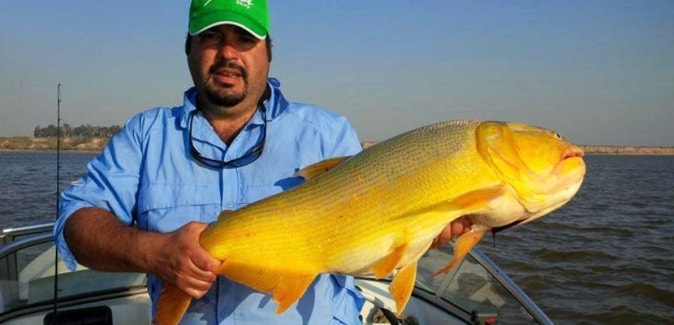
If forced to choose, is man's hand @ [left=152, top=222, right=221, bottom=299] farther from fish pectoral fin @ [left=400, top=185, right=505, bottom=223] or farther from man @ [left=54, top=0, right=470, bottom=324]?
fish pectoral fin @ [left=400, top=185, right=505, bottom=223]

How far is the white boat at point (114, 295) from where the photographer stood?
13.9 feet

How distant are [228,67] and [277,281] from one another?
115 cm

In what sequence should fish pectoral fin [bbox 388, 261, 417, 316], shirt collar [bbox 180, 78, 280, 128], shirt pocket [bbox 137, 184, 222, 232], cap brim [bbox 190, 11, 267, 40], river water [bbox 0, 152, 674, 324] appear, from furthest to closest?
river water [bbox 0, 152, 674, 324] < shirt collar [bbox 180, 78, 280, 128] < cap brim [bbox 190, 11, 267, 40] < shirt pocket [bbox 137, 184, 222, 232] < fish pectoral fin [bbox 388, 261, 417, 316]

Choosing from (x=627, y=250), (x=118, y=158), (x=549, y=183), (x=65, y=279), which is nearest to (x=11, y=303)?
(x=65, y=279)

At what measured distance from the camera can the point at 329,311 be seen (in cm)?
278

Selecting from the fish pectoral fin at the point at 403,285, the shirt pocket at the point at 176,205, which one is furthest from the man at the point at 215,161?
the fish pectoral fin at the point at 403,285

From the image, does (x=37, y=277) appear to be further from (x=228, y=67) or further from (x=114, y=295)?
(x=228, y=67)

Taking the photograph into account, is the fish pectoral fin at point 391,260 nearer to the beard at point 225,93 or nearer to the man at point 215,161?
the man at point 215,161

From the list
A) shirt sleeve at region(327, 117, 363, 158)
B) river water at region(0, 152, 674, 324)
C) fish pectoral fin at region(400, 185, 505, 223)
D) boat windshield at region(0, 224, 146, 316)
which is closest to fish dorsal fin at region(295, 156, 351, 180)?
shirt sleeve at region(327, 117, 363, 158)

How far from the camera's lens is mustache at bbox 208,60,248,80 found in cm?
290

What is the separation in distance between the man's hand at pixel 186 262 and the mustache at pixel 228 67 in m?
0.93

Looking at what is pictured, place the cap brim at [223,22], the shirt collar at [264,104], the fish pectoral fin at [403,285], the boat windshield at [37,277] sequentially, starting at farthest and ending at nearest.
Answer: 1. the boat windshield at [37,277]
2. the shirt collar at [264,104]
3. the cap brim at [223,22]
4. the fish pectoral fin at [403,285]

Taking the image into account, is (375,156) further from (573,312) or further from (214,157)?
(573,312)

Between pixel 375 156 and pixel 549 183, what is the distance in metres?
0.77
